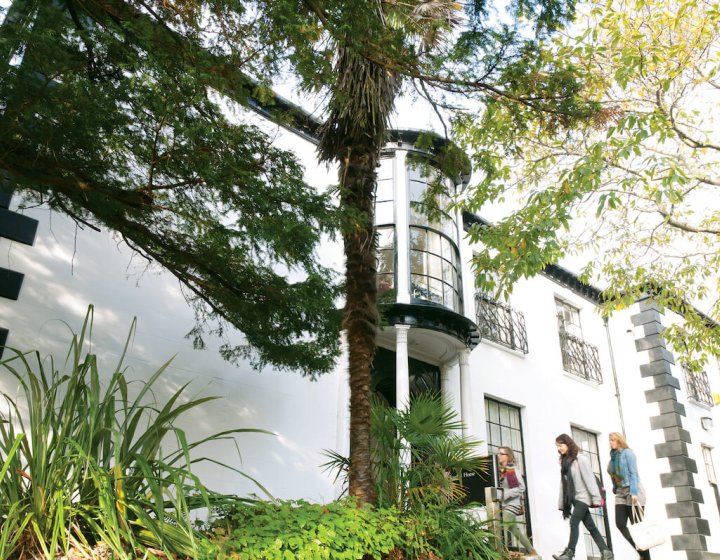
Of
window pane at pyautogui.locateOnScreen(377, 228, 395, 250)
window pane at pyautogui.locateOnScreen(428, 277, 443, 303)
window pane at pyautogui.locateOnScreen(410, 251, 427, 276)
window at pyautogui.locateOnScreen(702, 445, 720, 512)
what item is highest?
window pane at pyautogui.locateOnScreen(377, 228, 395, 250)

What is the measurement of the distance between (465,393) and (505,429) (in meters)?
2.24

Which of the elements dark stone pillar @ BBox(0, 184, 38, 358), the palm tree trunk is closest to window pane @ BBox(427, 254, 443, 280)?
the palm tree trunk

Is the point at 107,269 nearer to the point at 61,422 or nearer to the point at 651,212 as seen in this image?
the point at 61,422

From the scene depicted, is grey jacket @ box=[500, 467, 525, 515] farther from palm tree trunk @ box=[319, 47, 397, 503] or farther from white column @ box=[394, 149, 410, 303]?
white column @ box=[394, 149, 410, 303]

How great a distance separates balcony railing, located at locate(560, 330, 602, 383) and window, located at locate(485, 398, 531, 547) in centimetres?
240

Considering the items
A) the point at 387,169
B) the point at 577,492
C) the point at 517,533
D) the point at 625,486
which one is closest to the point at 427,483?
the point at 517,533

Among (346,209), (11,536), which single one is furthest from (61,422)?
(346,209)

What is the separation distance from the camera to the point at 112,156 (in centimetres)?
427

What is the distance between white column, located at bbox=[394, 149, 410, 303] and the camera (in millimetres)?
8992

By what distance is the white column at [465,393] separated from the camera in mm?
9320

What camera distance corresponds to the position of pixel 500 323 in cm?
1184

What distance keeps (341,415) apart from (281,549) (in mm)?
5001

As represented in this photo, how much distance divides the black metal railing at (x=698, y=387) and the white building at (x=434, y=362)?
0.27 ft

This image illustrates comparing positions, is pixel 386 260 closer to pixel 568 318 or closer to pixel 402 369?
pixel 402 369
